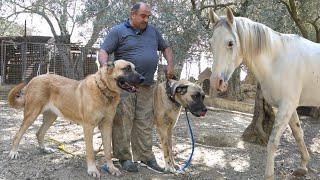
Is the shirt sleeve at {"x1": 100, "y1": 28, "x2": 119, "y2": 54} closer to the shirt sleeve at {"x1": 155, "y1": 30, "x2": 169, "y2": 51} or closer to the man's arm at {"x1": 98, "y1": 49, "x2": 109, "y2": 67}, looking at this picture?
the man's arm at {"x1": 98, "y1": 49, "x2": 109, "y2": 67}

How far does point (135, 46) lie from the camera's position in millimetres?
4832

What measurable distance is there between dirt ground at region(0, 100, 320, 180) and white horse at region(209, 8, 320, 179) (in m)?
1.03

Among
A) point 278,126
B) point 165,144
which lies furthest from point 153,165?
point 278,126

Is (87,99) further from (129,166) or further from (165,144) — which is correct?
(165,144)

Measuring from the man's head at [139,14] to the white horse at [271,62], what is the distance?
0.80m

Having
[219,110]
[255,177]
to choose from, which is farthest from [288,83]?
[219,110]

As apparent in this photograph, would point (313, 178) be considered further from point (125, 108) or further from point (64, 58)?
point (64, 58)

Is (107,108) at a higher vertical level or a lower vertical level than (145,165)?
higher

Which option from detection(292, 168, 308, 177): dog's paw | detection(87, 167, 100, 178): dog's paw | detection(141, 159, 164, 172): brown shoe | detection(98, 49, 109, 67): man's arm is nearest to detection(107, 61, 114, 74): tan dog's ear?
detection(98, 49, 109, 67): man's arm

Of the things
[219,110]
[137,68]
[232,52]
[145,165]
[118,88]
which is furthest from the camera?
[219,110]

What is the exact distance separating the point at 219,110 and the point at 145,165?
775 centimetres

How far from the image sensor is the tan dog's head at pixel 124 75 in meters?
4.43

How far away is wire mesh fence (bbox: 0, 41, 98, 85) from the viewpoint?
13.9 meters

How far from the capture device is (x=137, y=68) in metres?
4.87
